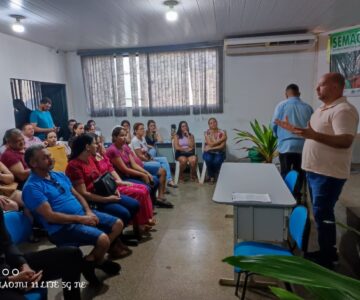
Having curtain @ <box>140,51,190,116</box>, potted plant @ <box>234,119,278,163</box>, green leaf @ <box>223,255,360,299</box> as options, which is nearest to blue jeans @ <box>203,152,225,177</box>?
potted plant @ <box>234,119,278,163</box>

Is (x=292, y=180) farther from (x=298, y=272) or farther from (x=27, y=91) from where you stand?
(x=27, y=91)

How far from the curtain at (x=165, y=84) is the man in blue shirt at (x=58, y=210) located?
3826mm

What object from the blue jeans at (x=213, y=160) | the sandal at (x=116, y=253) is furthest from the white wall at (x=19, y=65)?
the blue jeans at (x=213, y=160)

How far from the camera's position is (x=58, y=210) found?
199 centimetres

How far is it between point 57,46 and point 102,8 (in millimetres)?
2589

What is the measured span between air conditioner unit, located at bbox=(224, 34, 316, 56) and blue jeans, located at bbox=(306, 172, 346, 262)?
Answer: 346 cm

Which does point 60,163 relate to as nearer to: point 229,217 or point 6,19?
point 6,19

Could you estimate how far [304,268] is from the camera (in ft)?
1.78

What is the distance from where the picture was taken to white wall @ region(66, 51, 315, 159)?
5.23m

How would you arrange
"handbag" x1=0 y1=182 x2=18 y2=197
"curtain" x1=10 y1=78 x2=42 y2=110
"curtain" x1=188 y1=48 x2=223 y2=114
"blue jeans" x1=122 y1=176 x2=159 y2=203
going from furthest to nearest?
"curtain" x1=188 y1=48 x2=223 y2=114 → "curtain" x1=10 y1=78 x2=42 y2=110 → "blue jeans" x1=122 y1=176 x2=159 y2=203 → "handbag" x1=0 y1=182 x2=18 y2=197

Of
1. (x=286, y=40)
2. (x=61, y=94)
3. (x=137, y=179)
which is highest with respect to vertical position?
(x=286, y=40)

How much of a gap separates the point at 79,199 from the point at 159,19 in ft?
8.80

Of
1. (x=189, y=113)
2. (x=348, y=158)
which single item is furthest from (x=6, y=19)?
(x=348, y=158)

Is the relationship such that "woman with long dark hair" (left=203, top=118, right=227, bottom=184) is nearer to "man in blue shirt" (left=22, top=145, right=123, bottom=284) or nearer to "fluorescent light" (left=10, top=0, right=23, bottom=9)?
"man in blue shirt" (left=22, top=145, right=123, bottom=284)
